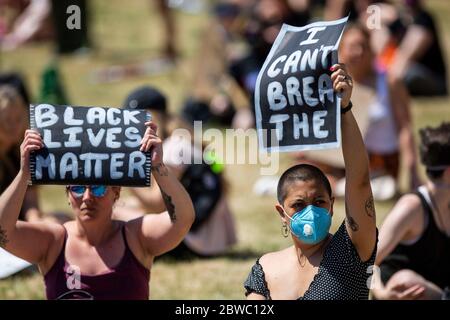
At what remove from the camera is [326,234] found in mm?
4535

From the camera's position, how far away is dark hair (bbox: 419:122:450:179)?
576cm

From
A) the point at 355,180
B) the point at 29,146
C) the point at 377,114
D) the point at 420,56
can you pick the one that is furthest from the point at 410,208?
the point at 420,56

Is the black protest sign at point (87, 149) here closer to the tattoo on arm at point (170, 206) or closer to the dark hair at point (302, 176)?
the tattoo on arm at point (170, 206)

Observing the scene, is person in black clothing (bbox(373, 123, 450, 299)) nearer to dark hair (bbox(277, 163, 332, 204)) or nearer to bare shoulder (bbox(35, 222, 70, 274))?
dark hair (bbox(277, 163, 332, 204))

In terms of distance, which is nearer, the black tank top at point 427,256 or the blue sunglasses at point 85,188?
the blue sunglasses at point 85,188

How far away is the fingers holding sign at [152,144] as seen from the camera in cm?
472

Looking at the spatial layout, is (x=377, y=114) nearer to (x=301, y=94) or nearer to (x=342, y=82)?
(x=301, y=94)

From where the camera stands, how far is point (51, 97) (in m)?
11.7

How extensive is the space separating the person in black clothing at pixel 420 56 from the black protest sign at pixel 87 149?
327 inches

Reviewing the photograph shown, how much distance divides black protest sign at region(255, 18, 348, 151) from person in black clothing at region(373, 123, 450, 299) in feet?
4.54

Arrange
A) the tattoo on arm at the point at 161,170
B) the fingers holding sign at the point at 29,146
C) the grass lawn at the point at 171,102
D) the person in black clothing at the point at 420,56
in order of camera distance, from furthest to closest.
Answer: the person in black clothing at the point at 420,56
the grass lawn at the point at 171,102
the tattoo on arm at the point at 161,170
the fingers holding sign at the point at 29,146

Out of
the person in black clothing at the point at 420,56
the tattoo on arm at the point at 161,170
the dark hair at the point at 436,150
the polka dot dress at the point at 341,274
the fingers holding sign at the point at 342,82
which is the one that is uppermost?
the person in black clothing at the point at 420,56

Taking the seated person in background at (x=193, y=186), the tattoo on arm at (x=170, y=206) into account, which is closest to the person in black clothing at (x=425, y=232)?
the tattoo on arm at (x=170, y=206)

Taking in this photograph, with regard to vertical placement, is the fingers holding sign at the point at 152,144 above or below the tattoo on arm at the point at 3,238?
above
